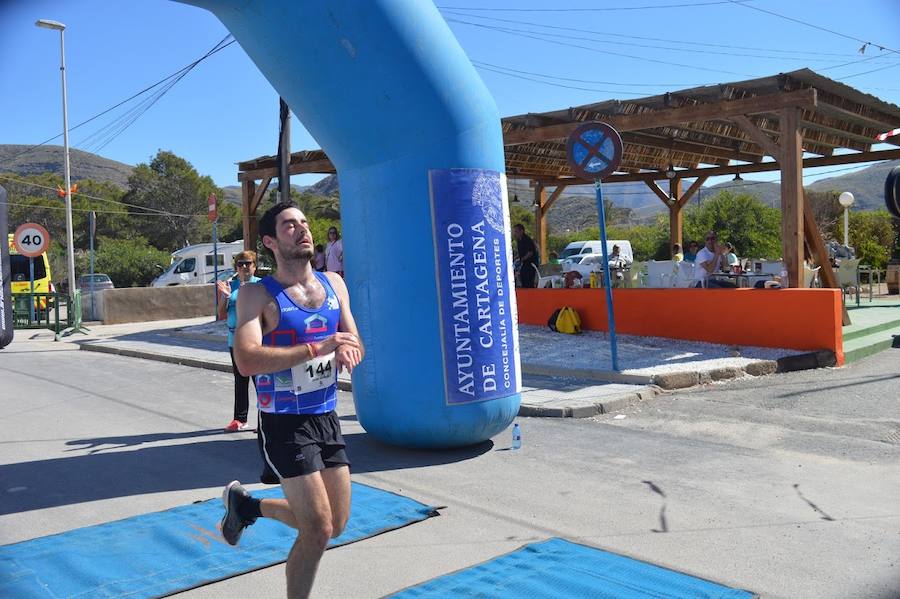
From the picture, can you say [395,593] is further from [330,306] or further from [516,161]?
[516,161]

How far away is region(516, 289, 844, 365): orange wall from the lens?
37.0 feet

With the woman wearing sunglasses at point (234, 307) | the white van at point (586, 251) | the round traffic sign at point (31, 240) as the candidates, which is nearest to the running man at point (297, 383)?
the woman wearing sunglasses at point (234, 307)

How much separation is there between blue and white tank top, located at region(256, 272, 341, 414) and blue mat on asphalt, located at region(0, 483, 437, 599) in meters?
1.31

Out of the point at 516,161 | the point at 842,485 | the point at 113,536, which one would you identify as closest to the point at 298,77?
the point at 113,536

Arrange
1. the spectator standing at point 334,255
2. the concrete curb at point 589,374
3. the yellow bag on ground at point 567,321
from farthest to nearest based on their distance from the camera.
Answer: the spectator standing at point 334,255 → the yellow bag on ground at point 567,321 → the concrete curb at point 589,374

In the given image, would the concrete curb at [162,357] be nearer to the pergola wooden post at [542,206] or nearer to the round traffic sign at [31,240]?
the round traffic sign at [31,240]

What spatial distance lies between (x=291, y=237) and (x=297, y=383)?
0.69 metres

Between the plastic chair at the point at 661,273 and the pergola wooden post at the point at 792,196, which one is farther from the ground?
the pergola wooden post at the point at 792,196

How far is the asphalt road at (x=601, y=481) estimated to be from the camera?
438 centimetres

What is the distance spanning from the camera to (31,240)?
58.5ft

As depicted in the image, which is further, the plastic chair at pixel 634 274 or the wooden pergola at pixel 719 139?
the plastic chair at pixel 634 274

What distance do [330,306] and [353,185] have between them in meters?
3.40

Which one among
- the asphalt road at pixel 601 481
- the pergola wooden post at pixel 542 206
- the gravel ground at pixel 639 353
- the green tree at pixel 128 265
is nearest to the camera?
the asphalt road at pixel 601 481

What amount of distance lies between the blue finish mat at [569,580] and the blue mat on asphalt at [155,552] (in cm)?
93
